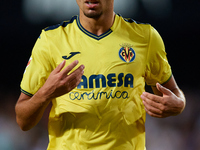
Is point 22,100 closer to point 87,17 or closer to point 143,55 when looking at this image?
point 87,17

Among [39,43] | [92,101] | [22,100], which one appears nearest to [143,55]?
[92,101]

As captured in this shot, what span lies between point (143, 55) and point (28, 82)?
2.05 feet

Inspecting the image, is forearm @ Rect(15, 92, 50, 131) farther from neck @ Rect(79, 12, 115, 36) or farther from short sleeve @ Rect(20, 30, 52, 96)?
neck @ Rect(79, 12, 115, 36)

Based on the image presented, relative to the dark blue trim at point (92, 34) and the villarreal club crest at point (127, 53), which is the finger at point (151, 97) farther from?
the dark blue trim at point (92, 34)

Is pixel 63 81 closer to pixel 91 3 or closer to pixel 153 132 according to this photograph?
pixel 91 3

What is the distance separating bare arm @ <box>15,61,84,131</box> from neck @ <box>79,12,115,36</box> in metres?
0.37

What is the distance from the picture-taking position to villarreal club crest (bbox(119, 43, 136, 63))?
5.44 feet

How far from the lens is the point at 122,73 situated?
1.64 meters

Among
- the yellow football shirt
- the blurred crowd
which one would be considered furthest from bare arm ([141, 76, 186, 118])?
the blurred crowd

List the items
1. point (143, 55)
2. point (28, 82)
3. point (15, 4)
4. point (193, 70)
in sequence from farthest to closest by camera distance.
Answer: point (193, 70) → point (15, 4) → point (143, 55) → point (28, 82)

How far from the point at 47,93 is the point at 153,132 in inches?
110

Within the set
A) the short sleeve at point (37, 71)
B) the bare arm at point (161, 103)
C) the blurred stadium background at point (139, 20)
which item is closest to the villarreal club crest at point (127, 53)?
the bare arm at point (161, 103)

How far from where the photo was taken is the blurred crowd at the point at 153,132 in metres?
3.86

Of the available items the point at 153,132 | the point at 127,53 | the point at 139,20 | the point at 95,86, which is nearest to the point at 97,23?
the point at 127,53
